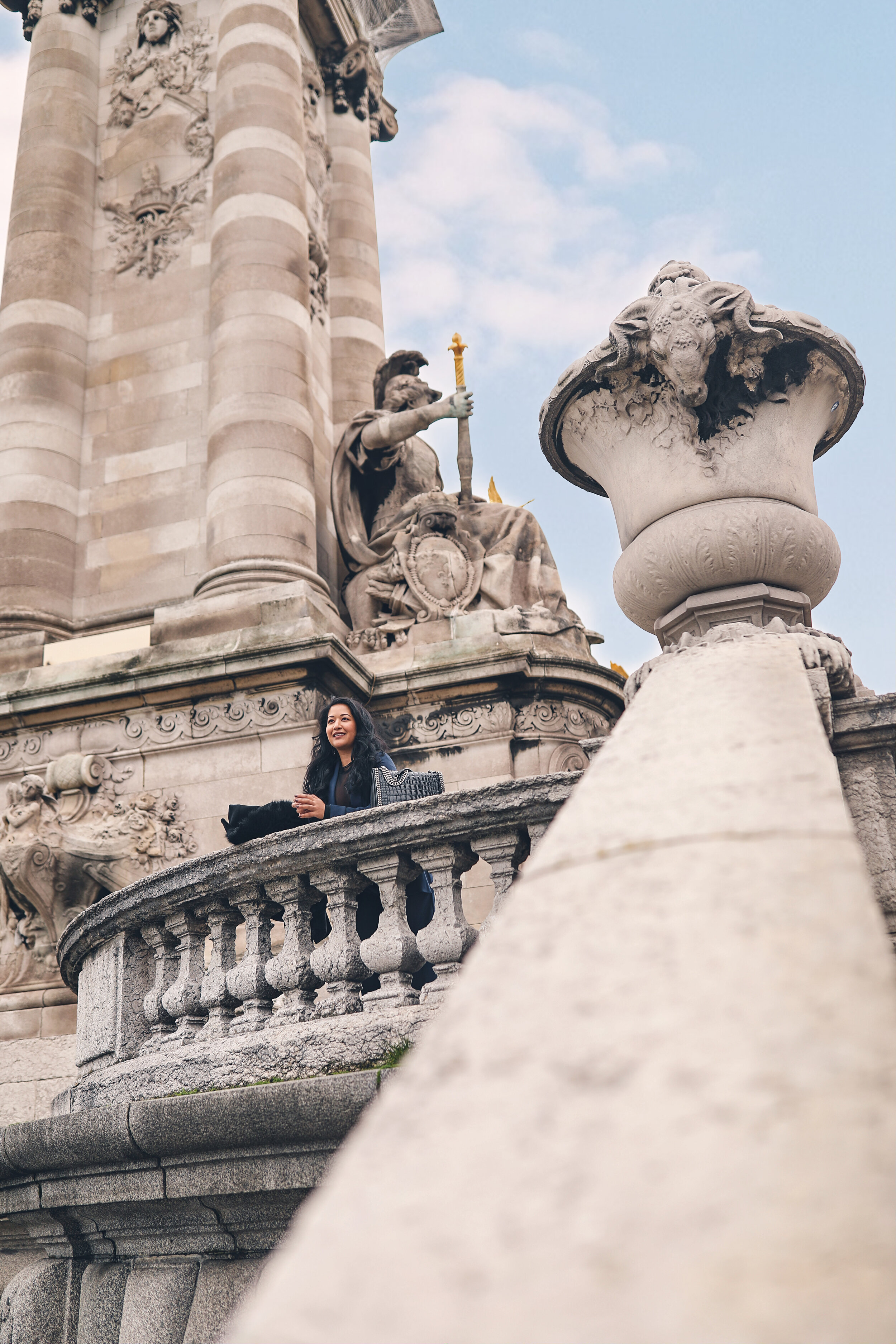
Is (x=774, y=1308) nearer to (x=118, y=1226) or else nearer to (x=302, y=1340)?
(x=302, y=1340)

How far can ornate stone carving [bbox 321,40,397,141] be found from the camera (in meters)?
16.6

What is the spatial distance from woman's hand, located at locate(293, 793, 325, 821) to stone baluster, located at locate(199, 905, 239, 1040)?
58cm

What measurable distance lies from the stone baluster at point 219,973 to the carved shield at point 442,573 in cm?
726

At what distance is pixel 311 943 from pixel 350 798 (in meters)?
1.30

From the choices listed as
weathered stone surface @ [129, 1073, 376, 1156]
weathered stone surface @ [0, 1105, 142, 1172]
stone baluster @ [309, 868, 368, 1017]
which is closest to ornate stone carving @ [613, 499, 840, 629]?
stone baluster @ [309, 868, 368, 1017]

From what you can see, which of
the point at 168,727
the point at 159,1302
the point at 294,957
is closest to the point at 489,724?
the point at 168,727

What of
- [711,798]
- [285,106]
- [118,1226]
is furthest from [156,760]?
[711,798]

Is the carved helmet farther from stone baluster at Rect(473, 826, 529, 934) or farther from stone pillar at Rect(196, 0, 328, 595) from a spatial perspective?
stone baluster at Rect(473, 826, 529, 934)

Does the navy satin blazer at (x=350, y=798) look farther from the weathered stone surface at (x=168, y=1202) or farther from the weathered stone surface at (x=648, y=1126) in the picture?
the weathered stone surface at (x=648, y=1126)

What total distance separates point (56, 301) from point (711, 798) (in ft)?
44.2

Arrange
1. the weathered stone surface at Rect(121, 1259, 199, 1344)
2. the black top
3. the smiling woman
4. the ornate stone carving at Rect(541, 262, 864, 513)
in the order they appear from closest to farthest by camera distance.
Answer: the weathered stone surface at Rect(121, 1259, 199, 1344)
the smiling woman
the ornate stone carving at Rect(541, 262, 864, 513)
the black top

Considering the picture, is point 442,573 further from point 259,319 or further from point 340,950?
point 340,950

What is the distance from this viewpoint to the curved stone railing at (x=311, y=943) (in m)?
3.92

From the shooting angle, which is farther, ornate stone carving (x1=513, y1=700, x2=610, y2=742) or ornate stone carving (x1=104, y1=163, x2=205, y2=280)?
ornate stone carving (x1=104, y1=163, x2=205, y2=280)
